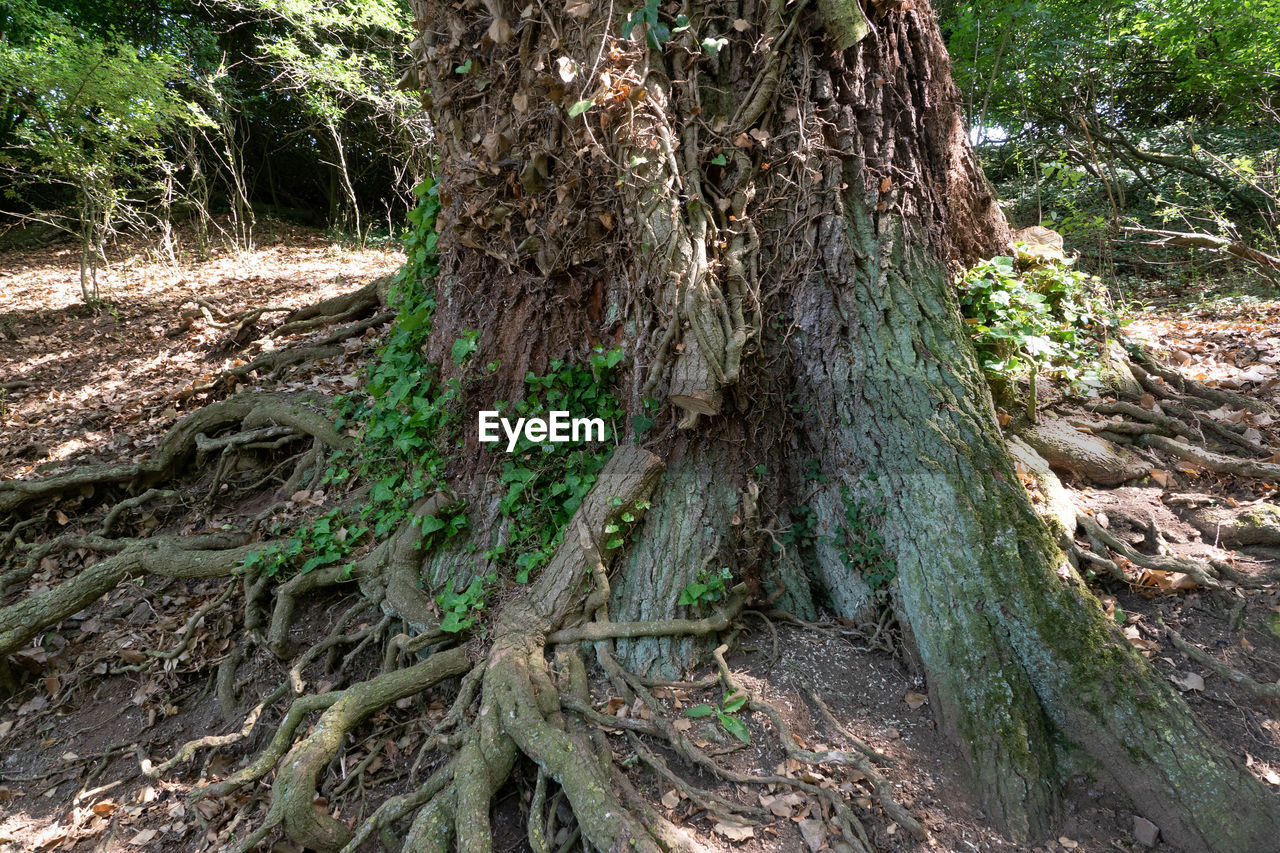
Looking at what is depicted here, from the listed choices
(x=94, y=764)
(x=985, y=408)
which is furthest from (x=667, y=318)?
(x=94, y=764)

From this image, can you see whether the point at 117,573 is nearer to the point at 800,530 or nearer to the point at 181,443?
the point at 181,443

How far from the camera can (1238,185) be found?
7.96 metres

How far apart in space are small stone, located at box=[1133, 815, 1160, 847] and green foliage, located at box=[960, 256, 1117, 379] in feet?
6.83

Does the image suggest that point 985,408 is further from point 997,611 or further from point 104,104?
point 104,104

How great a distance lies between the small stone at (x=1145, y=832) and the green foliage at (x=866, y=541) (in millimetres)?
1149

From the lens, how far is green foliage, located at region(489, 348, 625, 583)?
129 inches

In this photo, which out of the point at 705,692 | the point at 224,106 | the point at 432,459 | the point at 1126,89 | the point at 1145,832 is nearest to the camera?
the point at 1145,832

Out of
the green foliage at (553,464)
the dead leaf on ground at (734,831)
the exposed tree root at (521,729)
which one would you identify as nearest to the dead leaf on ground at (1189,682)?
the exposed tree root at (521,729)

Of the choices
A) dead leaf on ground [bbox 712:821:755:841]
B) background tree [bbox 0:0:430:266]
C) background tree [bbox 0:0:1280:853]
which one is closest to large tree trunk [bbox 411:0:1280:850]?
background tree [bbox 0:0:1280:853]

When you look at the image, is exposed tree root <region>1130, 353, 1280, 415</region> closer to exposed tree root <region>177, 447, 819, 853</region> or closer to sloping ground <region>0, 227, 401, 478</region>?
exposed tree root <region>177, 447, 819, 853</region>

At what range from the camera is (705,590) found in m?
2.94

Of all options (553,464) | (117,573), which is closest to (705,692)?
(553,464)

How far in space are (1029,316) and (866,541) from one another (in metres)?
1.65

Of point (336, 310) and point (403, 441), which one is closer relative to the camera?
point (403, 441)
